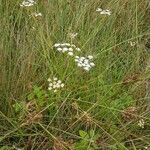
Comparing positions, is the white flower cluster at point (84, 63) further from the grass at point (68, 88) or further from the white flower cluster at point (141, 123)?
the white flower cluster at point (141, 123)

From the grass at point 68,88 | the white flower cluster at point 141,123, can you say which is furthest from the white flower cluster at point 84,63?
the white flower cluster at point 141,123

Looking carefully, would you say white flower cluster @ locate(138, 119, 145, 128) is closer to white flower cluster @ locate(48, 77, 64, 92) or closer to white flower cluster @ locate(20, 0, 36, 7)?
white flower cluster @ locate(48, 77, 64, 92)

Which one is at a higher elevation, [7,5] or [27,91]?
[7,5]

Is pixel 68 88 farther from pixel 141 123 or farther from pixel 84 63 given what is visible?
pixel 141 123

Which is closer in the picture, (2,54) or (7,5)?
(2,54)

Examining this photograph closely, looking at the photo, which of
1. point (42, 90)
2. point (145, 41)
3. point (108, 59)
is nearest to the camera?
point (42, 90)

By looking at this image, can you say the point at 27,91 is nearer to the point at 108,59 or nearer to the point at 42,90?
the point at 42,90

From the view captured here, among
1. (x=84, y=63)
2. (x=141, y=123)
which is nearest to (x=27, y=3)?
(x=84, y=63)

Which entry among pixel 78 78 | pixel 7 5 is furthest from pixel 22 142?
pixel 7 5

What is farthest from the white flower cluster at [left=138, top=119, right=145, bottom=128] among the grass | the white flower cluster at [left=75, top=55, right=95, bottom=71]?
the white flower cluster at [left=75, top=55, right=95, bottom=71]
